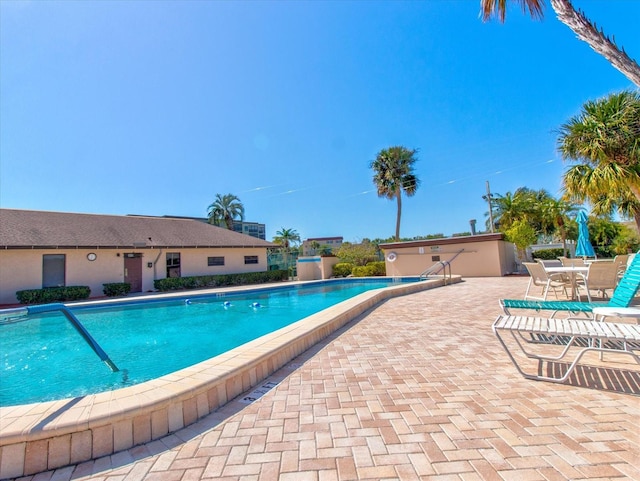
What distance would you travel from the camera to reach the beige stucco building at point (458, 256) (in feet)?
55.8

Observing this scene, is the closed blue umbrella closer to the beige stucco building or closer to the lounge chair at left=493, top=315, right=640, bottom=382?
the beige stucco building

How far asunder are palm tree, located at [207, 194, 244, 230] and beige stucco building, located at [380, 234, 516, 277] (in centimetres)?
1940

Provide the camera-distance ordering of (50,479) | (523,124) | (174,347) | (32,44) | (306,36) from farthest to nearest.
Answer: (523,124) < (306,36) < (32,44) < (174,347) < (50,479)

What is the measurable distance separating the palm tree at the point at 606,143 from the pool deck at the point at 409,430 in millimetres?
7241

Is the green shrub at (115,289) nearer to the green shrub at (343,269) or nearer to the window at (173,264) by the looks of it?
the window at (173,264)

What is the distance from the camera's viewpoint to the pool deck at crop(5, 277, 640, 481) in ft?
5.83

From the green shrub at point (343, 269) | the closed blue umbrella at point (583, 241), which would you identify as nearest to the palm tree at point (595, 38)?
the closed blue umbrella at point (583, 241)

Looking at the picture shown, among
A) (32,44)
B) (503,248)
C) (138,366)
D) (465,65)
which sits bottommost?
(138,366)

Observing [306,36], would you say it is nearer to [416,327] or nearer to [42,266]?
[416,327]

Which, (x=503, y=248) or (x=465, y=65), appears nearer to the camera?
(x=465, y=65)

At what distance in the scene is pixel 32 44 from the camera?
8891 millimetres

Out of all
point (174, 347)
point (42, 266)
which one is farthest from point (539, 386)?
point (42, 266)

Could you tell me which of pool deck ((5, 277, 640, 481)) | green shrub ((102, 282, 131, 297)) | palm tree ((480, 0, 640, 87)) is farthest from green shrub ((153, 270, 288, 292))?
palm tree ((480, 0, 640, 87))

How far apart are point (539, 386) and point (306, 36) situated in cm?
1223
